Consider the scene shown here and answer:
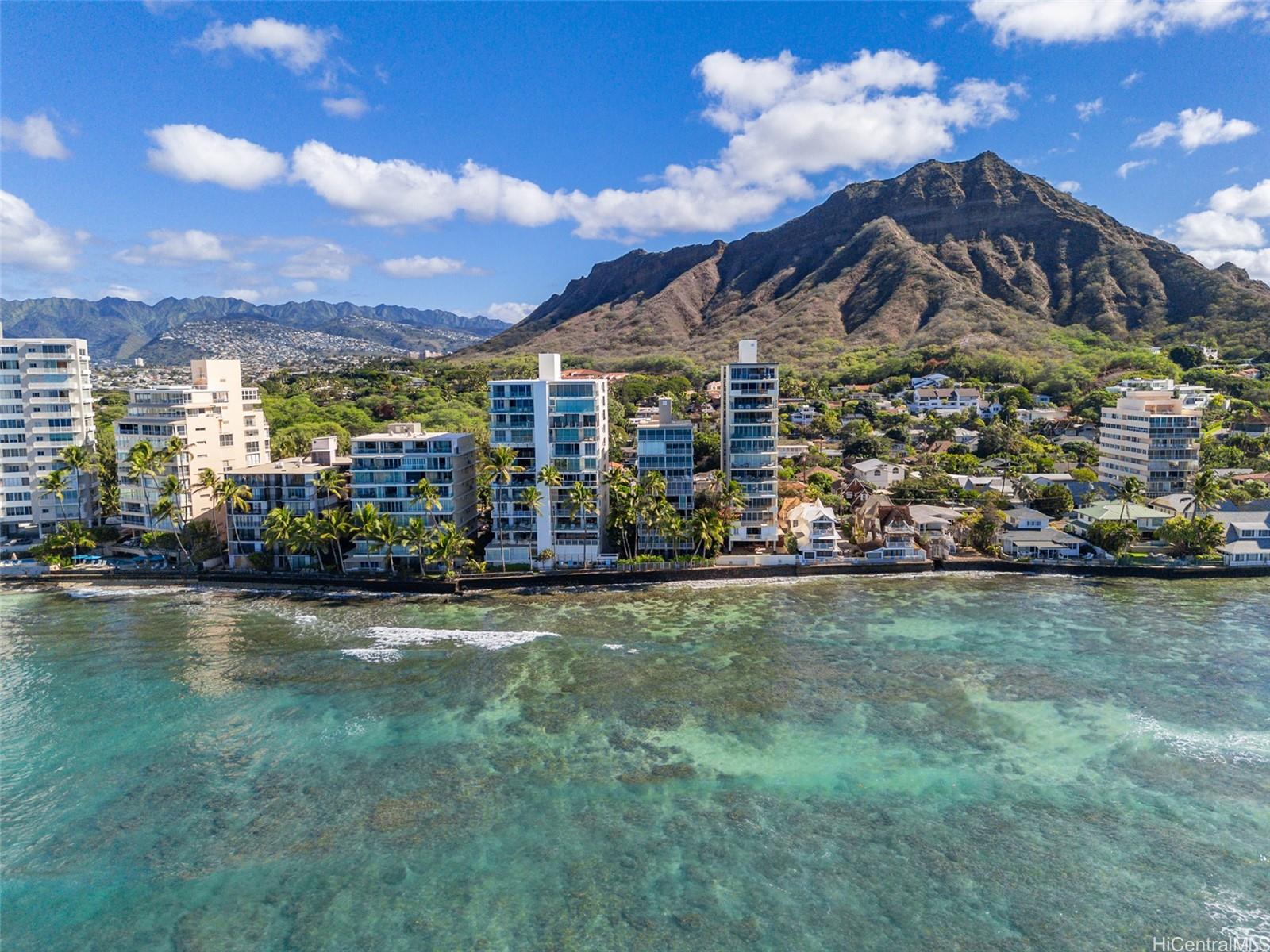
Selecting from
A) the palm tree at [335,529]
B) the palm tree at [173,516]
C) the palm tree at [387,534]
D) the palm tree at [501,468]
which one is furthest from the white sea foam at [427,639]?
the palm tree at [173,516]

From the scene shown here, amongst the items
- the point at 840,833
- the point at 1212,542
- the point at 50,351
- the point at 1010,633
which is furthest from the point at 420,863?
the point at 50,351

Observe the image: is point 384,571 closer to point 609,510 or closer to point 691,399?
point 609,510

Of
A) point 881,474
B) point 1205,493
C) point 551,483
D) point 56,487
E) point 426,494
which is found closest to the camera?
point 426,494

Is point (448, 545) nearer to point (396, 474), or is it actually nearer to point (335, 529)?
point (396, 474)

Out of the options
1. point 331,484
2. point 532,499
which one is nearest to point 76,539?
point 331,484

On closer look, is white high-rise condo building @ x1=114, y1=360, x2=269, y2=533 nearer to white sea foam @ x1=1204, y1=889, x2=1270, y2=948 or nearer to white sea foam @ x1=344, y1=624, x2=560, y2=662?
white sea foam @ x1=344, y1=624, x2=560, y2=662

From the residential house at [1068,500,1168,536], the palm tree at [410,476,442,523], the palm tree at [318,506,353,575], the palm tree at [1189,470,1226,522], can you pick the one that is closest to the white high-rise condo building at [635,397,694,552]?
the palm tree at [410,476,442,523]

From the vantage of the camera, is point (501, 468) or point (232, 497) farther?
point (232, 497)

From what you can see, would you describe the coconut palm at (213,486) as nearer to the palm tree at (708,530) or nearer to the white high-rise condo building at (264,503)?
the white high-rise condo building at (264,503)
